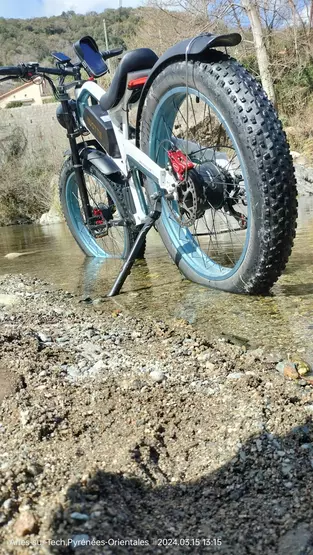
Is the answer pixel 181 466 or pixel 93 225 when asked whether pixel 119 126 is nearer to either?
pixel 93 225

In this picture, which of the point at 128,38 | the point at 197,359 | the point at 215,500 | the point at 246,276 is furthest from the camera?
the point at 128,38

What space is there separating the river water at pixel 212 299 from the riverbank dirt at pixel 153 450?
0.20 metres

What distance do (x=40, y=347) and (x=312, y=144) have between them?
14796mm

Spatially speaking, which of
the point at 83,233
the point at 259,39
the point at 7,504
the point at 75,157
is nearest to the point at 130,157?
the point at 75,157

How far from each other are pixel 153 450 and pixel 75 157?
3.08 metres

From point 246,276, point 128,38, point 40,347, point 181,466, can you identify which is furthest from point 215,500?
point 128,38

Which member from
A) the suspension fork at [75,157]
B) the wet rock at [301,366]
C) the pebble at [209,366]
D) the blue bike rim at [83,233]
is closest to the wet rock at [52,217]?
the blue bike rim at [83,233]

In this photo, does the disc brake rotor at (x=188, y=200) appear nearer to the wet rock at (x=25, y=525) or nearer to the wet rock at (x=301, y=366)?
the wet rock at (x=301, y=366)

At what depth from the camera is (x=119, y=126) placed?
3238 mm

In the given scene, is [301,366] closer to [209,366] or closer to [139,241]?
[209,366]

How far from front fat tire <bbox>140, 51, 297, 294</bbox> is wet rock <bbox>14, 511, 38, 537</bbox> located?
1.66m

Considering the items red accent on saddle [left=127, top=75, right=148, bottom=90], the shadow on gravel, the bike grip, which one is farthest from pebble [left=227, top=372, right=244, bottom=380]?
the bike grip

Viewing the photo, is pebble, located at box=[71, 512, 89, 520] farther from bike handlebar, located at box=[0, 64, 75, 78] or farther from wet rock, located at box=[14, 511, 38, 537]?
bike handlebar, located at box=[0, 64, 75, 78]

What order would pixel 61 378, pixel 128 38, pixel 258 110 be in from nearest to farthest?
1. pixel 61 378
2. pixel 258 110
3. pixel 128 38
